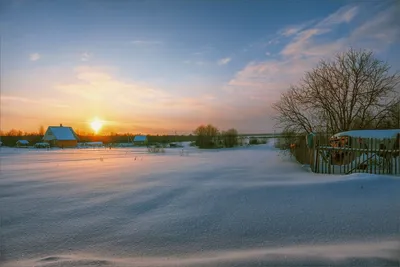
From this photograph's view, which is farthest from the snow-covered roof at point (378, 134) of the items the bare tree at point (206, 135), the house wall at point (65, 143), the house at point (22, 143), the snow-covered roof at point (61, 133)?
the house at point (22, 143)

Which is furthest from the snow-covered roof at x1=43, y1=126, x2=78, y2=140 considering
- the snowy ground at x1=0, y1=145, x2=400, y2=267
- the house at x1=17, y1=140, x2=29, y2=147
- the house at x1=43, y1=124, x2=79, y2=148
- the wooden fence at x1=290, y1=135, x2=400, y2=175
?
the wooden fence at x1=290, y1=135, x2=400, y2=175

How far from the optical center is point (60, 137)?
6316cm

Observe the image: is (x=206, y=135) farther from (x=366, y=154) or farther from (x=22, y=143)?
(x=22, y=143)

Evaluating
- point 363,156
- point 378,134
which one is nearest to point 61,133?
point 363,156

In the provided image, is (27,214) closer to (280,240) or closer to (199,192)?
(199,192)

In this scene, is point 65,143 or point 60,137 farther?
point 65,143

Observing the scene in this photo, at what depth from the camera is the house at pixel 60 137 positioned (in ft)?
205

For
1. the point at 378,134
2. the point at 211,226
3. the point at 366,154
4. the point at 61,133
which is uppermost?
the point at 61,133

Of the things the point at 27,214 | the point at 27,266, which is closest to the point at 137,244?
the point at 27,266

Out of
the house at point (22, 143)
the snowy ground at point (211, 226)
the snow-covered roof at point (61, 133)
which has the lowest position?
the snowy ground at point (211, 226)

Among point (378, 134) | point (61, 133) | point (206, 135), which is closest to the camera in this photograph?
point (378, 134)

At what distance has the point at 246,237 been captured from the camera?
3.83 meters

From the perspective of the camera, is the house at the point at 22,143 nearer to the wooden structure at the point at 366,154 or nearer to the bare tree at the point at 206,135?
the bare tree at the point at 206,135

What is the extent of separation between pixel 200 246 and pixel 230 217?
4.33ft
